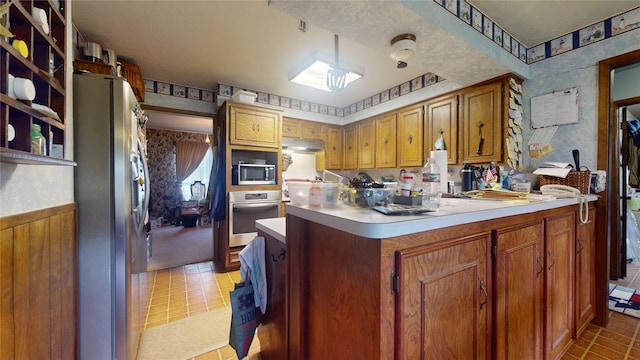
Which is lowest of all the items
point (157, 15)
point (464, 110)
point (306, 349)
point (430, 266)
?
point (306, 349)

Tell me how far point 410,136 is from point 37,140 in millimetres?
3176

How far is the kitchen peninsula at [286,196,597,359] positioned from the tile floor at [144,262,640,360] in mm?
596

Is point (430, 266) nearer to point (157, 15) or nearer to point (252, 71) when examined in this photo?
point (157, 15)

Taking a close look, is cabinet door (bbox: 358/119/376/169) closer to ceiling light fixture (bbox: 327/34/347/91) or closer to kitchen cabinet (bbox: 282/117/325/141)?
kitchen cabinet (bbox: 282/117/325/141)

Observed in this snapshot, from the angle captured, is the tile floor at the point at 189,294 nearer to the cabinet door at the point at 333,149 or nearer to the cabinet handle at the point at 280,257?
the cabinet handle at the point at 280,257

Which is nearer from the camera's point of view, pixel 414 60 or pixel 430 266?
pixel 430 266

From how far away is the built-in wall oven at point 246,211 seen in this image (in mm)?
2984

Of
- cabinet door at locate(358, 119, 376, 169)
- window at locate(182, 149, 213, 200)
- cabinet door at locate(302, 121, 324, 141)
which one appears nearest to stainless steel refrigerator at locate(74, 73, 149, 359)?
cabinet door at locate(302, 121, 324, 141)

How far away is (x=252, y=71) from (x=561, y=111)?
3001 mm

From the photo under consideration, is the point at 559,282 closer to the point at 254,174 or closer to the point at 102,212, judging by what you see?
the point at 102,212

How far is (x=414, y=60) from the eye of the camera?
190 cm

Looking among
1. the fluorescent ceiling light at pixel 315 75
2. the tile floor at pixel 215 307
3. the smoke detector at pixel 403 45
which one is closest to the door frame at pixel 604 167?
the tile floor at pixel 215 307

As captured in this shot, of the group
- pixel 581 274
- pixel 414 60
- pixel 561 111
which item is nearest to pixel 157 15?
pixel 414 60

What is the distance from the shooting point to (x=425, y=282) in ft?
2.56
